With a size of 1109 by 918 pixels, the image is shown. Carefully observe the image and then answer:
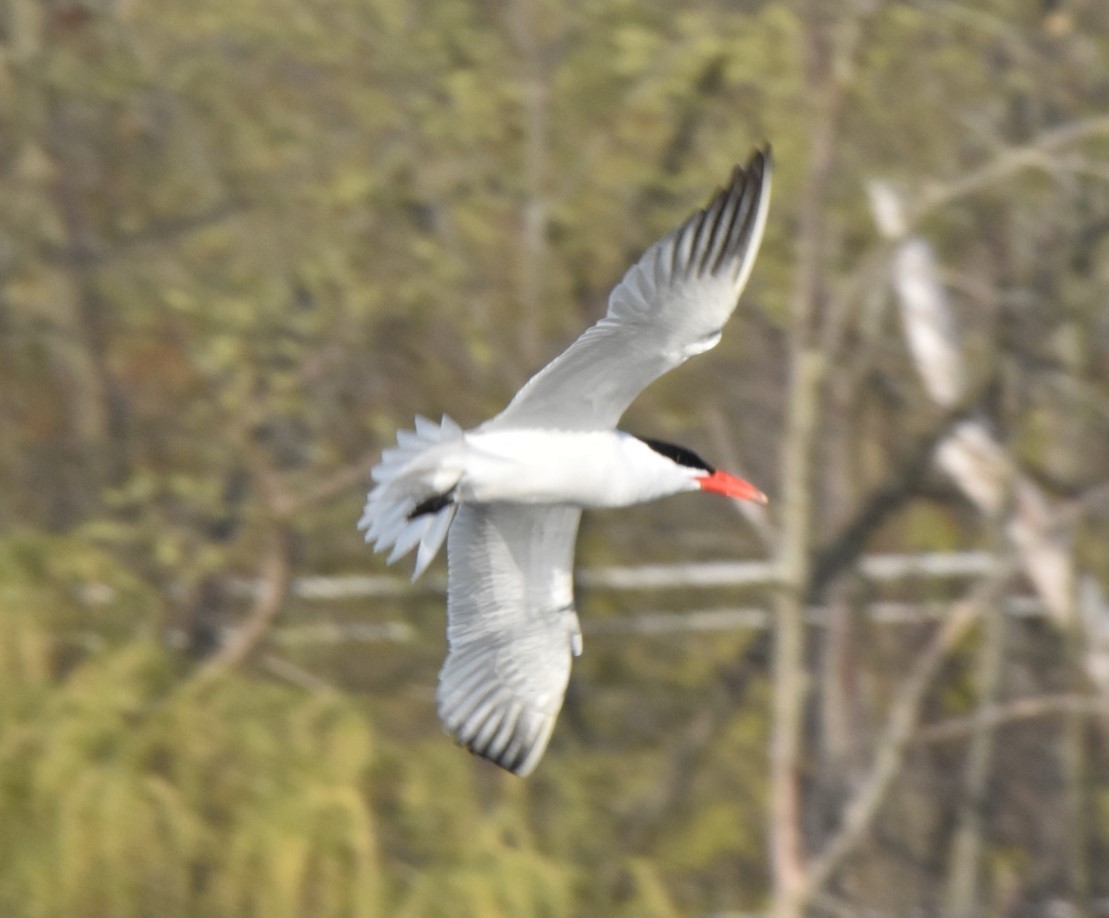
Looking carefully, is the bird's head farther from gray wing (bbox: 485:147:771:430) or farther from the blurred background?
the blurred background

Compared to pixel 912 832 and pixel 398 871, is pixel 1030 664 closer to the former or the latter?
pixel 912 832

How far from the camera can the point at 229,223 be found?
745 cm

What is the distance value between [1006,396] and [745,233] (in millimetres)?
3832

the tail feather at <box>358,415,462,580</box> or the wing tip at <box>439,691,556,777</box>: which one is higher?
the tail feather at <box>358,415,462,580</box>

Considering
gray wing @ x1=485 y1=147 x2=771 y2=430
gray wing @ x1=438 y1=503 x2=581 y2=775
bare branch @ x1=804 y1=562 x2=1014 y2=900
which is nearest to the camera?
gray wing @ x1=485 y1=147 x2=771 y2=430

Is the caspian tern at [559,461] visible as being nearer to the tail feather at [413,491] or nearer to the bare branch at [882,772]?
the tail feather at [413,491]

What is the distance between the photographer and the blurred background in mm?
6852

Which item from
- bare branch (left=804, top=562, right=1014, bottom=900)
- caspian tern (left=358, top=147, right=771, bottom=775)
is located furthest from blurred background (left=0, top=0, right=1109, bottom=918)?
caspian tern (left=358, top=147, right=771, bottom=775)

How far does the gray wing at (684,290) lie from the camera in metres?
3.92

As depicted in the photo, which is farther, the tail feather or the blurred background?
the blurred background

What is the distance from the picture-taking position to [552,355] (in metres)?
7.17

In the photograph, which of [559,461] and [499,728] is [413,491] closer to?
[559,461]

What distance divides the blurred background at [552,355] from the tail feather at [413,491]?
93.5 inches

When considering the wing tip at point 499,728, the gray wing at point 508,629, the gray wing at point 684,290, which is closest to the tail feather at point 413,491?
the gray wing at point 684,290
